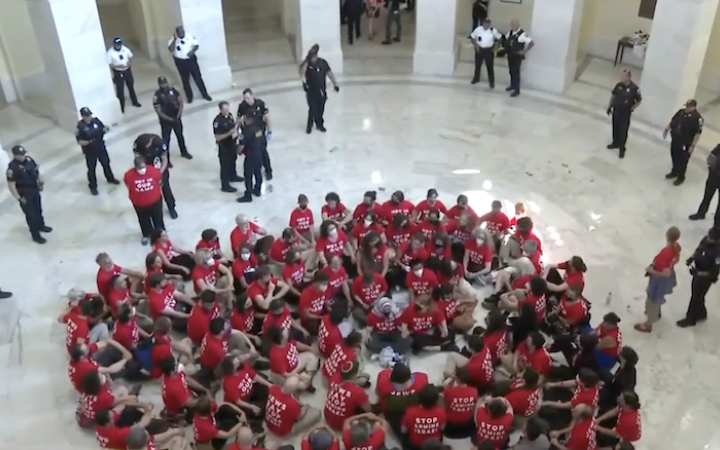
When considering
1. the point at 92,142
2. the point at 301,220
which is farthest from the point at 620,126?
the point at 92,142

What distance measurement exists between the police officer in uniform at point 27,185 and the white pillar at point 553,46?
31.6 feet

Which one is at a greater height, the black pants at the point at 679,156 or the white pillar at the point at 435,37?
the white pillar at the point at 435,37

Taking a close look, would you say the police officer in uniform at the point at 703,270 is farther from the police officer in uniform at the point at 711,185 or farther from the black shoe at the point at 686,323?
the police officer in uniform at the point at 711,185

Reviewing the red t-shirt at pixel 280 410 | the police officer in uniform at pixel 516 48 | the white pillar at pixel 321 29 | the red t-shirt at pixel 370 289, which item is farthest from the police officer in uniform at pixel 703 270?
the white pillar at pixel 321 29

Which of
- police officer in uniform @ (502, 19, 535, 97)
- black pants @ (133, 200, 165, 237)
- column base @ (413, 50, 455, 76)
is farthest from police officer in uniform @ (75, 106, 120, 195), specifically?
police officer in uniform @ (502, 19, 535, 97)

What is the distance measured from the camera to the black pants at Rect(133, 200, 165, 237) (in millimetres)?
10047

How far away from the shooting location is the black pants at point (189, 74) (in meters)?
14.1

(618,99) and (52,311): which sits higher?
(618,99)

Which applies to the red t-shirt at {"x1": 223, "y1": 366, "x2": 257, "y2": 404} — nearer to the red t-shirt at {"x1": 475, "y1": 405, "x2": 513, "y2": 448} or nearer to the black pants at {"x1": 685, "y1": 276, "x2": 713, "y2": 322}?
the red t-shirt at {"x1": 475, "y1": 405, "x2": 513, "y2": 448}

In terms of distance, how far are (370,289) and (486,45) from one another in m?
7.87

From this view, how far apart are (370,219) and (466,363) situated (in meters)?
2.74

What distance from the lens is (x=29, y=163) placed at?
33.1 feet

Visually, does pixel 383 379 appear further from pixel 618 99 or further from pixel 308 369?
pixel 618 99

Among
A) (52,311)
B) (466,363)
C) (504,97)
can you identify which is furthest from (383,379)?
(504,97)
